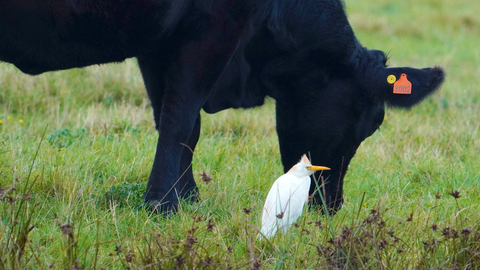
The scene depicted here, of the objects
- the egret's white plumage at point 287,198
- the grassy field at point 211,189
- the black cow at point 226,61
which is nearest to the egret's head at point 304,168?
the egret's white plumage at point 287,198

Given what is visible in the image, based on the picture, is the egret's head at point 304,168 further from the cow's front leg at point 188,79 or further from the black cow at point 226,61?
the cow's front leg at point 188,79

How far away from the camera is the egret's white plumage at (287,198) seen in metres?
2.86

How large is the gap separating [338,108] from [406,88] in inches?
17.5

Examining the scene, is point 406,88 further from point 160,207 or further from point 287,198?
point 160,207

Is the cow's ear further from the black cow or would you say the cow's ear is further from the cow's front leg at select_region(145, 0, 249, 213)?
the cow's front leg at select_region(145, 0, 249, 213)

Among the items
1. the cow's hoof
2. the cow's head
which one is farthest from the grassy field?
the cow's head

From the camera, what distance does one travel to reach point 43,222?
2947mm

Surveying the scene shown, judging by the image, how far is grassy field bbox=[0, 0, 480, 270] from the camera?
2.40 metres

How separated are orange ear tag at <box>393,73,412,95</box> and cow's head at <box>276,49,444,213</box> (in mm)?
30

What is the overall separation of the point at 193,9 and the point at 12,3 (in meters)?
0.93

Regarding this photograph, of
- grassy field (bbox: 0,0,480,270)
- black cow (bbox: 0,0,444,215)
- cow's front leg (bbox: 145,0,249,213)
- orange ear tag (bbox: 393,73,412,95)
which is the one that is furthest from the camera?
orange ear tag (bbox: 393,73,412,95)

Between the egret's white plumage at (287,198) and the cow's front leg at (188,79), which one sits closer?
the egret's white plumage at (287,198)

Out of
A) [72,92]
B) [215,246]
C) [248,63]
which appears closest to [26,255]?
[215,246]

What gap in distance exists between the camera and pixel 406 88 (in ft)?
11.6
